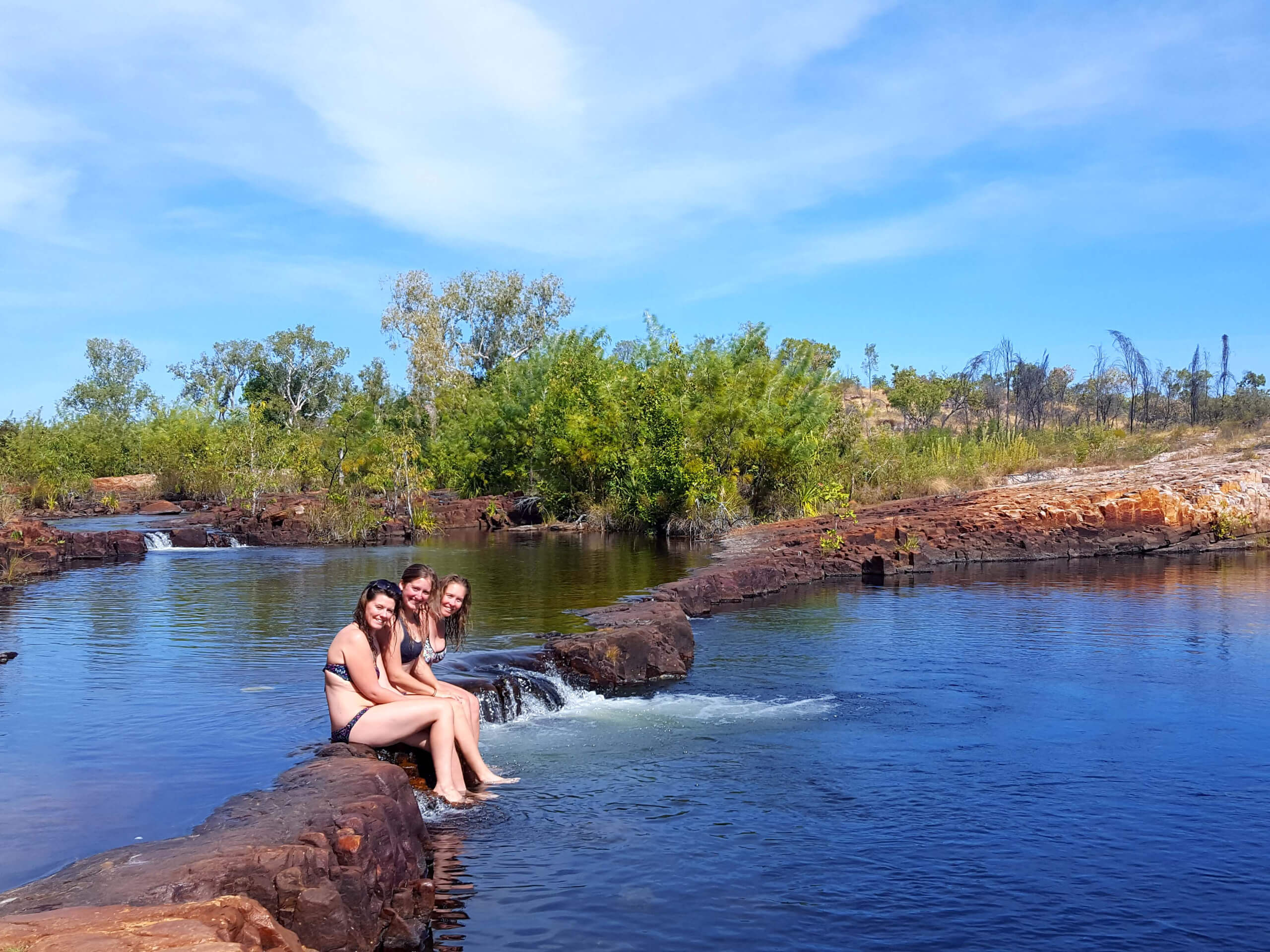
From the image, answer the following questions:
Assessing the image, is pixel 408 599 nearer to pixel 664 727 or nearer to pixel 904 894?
pixel 664 727

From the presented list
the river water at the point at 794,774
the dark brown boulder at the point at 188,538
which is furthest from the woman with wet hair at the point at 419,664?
the dark brown boulder at the point at 188,538

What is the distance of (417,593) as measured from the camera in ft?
25.1

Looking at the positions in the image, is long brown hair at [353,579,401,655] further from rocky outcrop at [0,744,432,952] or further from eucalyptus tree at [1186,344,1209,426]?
eucalyptus tree at [1186,344,1209,426]

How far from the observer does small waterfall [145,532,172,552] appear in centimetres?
2472

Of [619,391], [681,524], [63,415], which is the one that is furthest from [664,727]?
[63,415]

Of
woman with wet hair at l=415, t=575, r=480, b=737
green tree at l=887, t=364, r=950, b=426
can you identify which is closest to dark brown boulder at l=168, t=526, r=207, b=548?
woman with wet hair at l=415, t=575, r=480, b=737

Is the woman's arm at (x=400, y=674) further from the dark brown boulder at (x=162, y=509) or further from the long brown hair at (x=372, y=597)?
the dark brown boulder at (x=162, y=509)

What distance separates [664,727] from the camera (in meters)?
8.88

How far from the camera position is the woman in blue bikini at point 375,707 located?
6891 millimetres

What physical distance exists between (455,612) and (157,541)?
770 inches

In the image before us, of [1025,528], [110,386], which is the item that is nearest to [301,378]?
[110,386]

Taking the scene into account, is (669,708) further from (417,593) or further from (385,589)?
(385,589)

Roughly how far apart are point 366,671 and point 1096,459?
28114 mm

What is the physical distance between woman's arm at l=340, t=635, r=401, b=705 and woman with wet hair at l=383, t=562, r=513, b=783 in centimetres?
33
